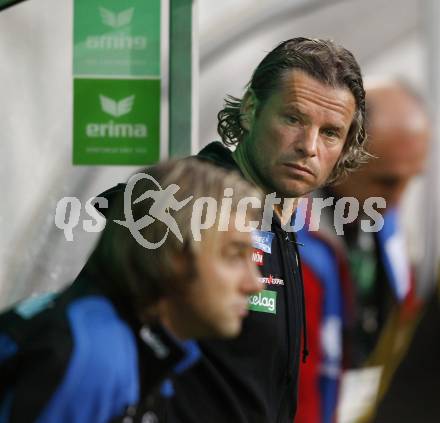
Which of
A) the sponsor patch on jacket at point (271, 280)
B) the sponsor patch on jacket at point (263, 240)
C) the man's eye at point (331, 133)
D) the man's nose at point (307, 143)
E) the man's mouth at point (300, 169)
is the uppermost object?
the man's eye at point (331, 133)

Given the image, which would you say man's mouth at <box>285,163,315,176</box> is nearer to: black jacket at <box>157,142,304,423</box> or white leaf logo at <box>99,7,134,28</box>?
black jacket at <box>157,142,304,423</box>

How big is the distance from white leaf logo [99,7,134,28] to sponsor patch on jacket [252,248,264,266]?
2.30 feet

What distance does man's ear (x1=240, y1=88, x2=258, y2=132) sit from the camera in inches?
80.7

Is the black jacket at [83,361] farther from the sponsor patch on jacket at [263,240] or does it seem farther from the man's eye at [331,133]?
the man's eye at [331,133]

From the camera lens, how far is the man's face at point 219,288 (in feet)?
5.19

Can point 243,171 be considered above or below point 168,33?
below

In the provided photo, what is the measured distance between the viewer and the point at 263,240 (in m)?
2.08

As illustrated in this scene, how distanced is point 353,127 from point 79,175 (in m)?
0.76

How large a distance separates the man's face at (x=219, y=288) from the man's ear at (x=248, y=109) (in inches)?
19.2

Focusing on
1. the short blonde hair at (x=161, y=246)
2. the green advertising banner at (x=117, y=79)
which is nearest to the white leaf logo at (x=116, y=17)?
the green advertising banner at (x=117, y=79)

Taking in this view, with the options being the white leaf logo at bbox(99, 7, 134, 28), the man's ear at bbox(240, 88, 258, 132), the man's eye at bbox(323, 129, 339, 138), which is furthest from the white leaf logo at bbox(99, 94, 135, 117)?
the man's eye at bbox(323, 129, 339, 138)

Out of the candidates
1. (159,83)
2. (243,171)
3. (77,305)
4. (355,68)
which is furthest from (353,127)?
(77,305)

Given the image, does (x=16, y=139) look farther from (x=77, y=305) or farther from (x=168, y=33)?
(x=77, y=305)

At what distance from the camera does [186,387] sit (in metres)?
1.95
